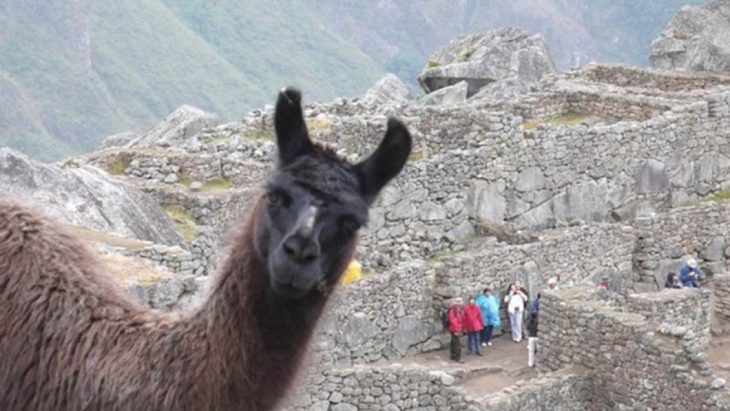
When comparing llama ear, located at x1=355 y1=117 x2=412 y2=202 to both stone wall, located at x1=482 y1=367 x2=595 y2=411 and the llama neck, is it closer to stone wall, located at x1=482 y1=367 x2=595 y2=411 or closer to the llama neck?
the llama neck

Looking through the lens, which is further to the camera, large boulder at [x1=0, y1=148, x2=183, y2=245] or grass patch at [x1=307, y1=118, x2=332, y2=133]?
grass patch at [x1=307, y1=118, x2=332, y2=133]

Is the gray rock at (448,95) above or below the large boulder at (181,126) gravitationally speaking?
above

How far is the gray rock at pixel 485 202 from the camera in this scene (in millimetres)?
26172

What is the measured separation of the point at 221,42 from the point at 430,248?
36.2 meters

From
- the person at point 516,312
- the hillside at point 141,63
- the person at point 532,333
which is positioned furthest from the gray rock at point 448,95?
the hillside at point 141,63

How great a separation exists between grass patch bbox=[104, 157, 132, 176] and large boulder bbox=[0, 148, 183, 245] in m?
2.66

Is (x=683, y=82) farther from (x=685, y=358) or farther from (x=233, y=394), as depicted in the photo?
(x=233, y=394)

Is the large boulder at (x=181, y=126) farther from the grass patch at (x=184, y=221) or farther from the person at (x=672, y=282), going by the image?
the person at (x=672, y=282)

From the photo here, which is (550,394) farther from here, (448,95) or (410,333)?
(448,95)

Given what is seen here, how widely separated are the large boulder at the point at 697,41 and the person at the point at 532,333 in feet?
39.8

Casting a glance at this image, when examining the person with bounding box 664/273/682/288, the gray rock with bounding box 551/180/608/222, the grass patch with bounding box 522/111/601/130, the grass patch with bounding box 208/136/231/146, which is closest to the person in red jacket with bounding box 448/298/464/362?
the person with bounding box 664/273/682/288

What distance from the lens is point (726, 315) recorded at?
2405 centimetres

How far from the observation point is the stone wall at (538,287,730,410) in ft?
64.5

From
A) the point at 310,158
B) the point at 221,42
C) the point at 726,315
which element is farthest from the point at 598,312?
the point at 221,42
